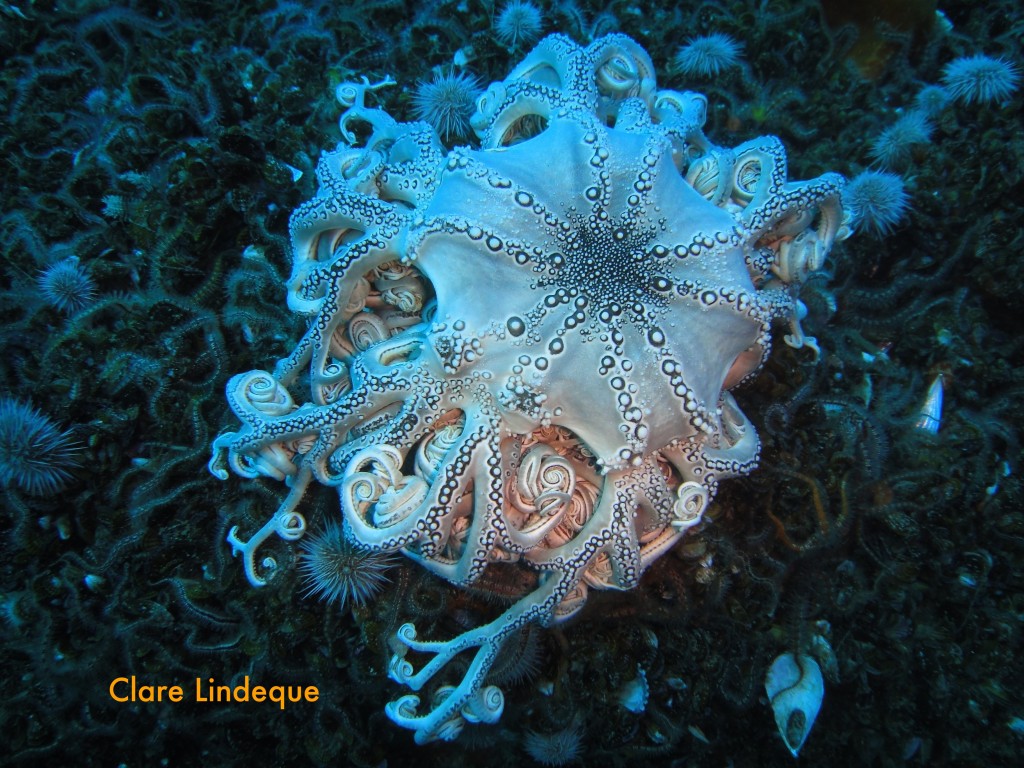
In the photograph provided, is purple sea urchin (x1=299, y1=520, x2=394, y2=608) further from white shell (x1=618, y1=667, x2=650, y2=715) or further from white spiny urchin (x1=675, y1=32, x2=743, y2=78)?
white spiny urchin (x1=675, y1=32, x2=743, y2=78)

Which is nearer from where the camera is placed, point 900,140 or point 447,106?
point 447,106

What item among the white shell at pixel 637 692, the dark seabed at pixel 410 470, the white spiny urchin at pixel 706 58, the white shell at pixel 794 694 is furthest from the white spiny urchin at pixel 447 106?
the white shell at pixel 794 694

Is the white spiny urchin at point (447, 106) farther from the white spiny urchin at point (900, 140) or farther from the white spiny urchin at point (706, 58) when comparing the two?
the white spiny urchin at point (900, 140)

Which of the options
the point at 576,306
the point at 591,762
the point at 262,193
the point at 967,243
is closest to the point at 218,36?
the point at 262,193

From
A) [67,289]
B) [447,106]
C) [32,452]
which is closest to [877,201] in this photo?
[447,106]

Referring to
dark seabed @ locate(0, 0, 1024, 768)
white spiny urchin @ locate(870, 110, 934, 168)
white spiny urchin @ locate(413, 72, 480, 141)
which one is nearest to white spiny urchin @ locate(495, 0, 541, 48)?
dark seabed @ locate(0, 0, 1024, 768)

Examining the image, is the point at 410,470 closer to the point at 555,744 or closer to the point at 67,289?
the point at 555,744
